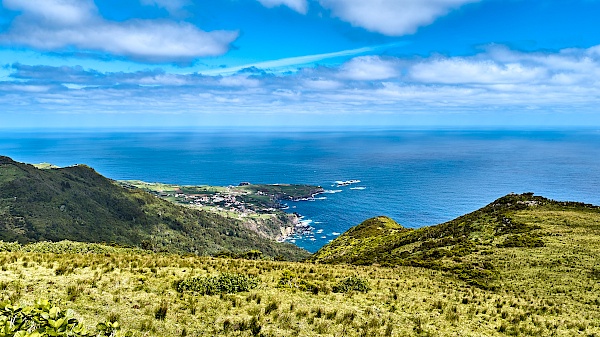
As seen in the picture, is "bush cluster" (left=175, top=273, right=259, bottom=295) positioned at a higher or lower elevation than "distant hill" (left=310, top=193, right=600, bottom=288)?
lower

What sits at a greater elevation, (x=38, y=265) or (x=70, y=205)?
(x=70, y=205)

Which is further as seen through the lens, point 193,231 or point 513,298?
point 193,231

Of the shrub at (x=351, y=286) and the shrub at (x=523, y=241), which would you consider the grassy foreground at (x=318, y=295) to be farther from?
the shrub at (x=523, y=241)

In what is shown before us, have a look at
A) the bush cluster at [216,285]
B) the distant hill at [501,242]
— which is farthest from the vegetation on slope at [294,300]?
the distant hill at [501,242]

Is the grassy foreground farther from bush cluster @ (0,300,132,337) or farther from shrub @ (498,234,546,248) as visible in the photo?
bush cluster @ (0,300,132,337)

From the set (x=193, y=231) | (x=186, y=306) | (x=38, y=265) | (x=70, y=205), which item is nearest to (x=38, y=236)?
(x=70, y=205)

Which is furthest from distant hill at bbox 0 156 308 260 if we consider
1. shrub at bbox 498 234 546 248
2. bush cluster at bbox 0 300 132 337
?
bush cluster at bbox 0 300 132 337

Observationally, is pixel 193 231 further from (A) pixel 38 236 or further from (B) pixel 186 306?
(B) pixel 186 306
